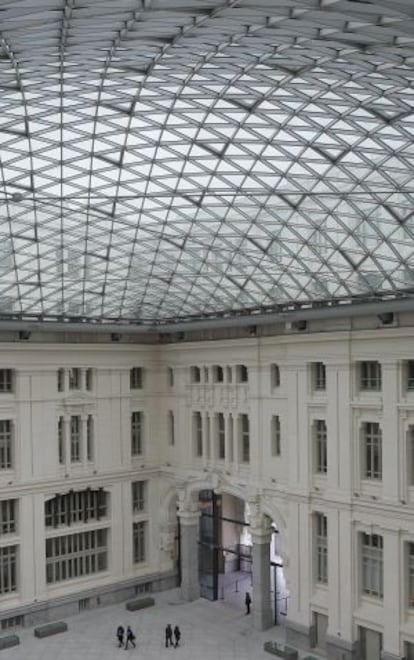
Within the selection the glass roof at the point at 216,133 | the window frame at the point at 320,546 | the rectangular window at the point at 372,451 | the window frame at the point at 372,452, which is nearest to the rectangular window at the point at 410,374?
the window frame at the point at 372,452

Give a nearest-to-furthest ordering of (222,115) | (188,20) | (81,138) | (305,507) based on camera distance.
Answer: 1. (188,20)
2. (222,115)
3. (81,138)
4. (305,507)

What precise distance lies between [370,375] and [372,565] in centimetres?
1107

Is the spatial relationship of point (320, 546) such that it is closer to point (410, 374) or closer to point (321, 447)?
point (321, 447)

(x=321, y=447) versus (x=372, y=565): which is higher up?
(x=321, y=447)

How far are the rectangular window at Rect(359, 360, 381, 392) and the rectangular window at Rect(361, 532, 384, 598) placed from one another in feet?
28.1

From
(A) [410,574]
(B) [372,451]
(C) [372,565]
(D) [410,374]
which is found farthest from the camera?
(B) [372,451]

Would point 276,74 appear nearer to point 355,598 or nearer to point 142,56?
point 142,56

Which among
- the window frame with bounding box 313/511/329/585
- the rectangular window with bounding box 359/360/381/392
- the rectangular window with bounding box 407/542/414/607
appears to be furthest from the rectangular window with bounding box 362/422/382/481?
the window frame with bounding box 313/511/329/585

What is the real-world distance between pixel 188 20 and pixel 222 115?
38.4 ft

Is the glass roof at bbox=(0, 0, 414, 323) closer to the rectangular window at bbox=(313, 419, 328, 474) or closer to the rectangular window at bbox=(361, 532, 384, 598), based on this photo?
the rectangular window at bbox=(313, 419, 328, 474)

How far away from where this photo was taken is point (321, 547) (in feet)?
162

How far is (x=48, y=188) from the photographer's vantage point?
1640 inches

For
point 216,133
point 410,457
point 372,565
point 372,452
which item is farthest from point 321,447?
point 216,133

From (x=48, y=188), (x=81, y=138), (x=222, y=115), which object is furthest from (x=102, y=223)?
(x=222, y=115)
